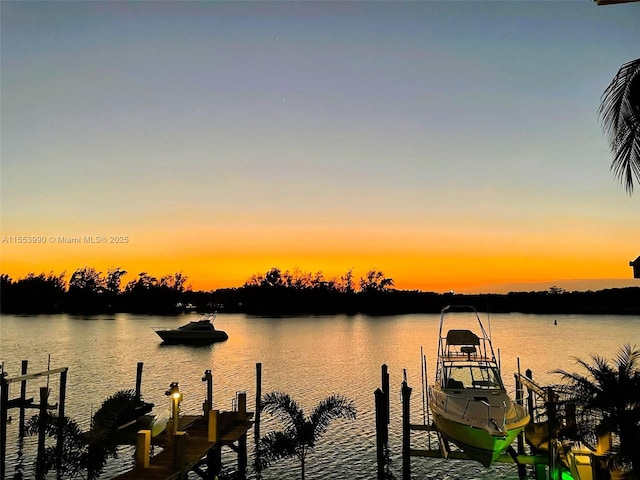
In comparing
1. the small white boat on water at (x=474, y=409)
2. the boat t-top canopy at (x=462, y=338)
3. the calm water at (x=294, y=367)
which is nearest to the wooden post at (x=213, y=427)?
the calm water at (x=294, y=367)

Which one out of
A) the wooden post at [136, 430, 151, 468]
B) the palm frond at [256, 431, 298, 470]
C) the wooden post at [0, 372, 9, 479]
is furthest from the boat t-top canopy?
the wooden post at [0, 372, 9, 479]

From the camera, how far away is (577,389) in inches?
487

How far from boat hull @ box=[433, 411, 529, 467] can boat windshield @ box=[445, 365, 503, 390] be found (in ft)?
7.04

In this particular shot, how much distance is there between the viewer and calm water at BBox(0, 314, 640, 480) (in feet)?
81.7

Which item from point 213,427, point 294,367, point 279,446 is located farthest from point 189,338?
point 213,427

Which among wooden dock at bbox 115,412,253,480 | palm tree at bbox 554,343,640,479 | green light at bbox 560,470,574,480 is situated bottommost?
green light at bbox 560,470,574,480

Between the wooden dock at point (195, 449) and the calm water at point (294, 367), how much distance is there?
3.11m

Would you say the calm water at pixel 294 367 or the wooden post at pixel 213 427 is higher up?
the wooden post at pixel 213 427

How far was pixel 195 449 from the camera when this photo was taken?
1812cm

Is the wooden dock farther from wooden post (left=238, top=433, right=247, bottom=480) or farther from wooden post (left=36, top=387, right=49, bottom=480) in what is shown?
wooden post (left=36, top=387, right=49, bottom=480)

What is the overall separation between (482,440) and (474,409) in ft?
3.83

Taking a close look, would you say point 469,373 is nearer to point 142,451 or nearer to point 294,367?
point 142,451

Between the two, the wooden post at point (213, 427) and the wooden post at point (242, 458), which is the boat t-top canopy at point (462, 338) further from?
the wooden post at point (213, 427)

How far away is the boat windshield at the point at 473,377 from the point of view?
21.3m
